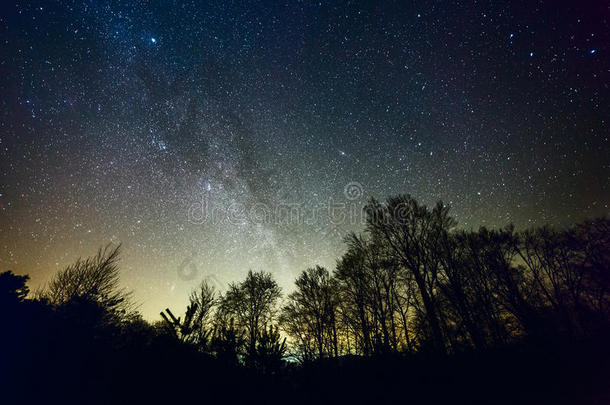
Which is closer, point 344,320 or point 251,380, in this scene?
point 251,380

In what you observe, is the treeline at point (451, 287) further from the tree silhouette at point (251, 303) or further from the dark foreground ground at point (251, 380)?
the dark foreground ground at point (251, 380)

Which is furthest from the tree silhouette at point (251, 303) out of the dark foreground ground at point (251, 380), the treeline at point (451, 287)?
the dark foreground ground at point (251, 380)

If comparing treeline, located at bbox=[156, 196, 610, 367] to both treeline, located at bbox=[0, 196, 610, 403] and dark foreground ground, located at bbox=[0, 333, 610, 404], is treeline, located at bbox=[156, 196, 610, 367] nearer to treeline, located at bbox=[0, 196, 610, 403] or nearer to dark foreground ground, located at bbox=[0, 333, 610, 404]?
treeline, located at bbox=[0, 196, 610, 403]

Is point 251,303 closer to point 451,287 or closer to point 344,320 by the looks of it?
point 344,320

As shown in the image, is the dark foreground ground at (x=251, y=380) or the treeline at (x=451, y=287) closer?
the dark foreground ground at (x=251, y=380)

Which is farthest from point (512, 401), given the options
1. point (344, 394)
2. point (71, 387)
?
point (71, 387)

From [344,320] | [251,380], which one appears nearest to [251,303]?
[344,320]

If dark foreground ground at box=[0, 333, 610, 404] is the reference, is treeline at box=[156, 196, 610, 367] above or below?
above

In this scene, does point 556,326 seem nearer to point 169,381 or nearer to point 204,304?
point 169,381

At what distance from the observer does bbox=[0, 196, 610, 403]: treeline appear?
5570mm

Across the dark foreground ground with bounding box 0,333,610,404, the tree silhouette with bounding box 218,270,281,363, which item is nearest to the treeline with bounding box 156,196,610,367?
the tree silhouette with bounding box 218,270,281,363

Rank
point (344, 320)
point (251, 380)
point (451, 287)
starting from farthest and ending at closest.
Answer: point (344, 320) → point (451, 287) → point (251, 380)

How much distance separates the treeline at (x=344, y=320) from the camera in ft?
18.3

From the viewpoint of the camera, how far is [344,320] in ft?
70.3
